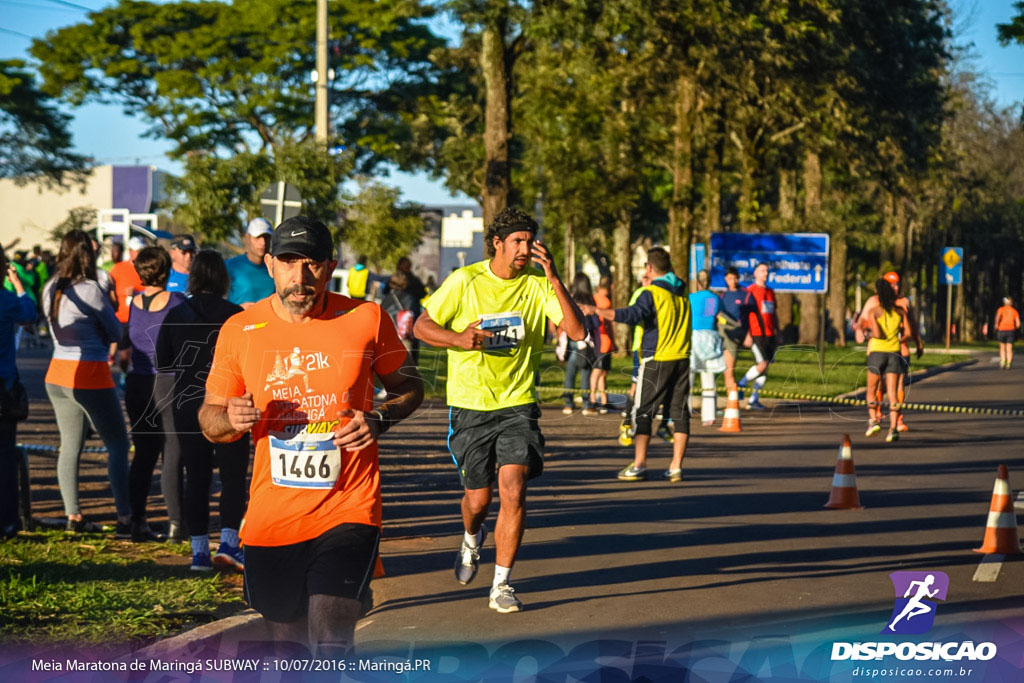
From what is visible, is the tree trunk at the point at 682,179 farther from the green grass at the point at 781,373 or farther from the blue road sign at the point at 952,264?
the blue road sign at the point at 952,264

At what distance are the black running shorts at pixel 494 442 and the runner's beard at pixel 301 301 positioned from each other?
2652 mm

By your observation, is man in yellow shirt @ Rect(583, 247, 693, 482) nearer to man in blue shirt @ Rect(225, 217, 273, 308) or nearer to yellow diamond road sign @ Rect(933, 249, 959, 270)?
man in blue shirt @ Rect(225, 217, 273, 308)

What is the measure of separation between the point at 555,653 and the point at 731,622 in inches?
42.9

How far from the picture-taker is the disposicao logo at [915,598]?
6727 mm

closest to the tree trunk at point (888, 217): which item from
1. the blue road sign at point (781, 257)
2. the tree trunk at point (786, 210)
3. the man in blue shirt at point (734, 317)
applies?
the tree trunk at point (786, 210)

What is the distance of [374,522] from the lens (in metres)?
4.62

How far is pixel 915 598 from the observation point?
287 inches

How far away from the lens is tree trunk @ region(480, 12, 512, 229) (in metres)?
19.0

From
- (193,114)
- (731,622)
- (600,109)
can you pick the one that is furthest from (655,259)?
(193,114)

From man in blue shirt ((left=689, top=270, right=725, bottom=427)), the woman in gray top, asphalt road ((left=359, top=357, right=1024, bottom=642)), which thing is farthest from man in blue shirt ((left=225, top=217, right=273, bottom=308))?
man in blue shirt ((left=689, top=270, right=725, bottom=427))

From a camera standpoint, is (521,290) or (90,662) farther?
(521,290)

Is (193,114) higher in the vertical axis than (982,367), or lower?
higher

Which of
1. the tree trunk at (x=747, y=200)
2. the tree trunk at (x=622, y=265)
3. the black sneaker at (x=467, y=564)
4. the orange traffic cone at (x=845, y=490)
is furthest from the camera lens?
the tree trunk at (x=622, y=265)

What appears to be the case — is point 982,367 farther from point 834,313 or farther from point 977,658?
point 977,658
